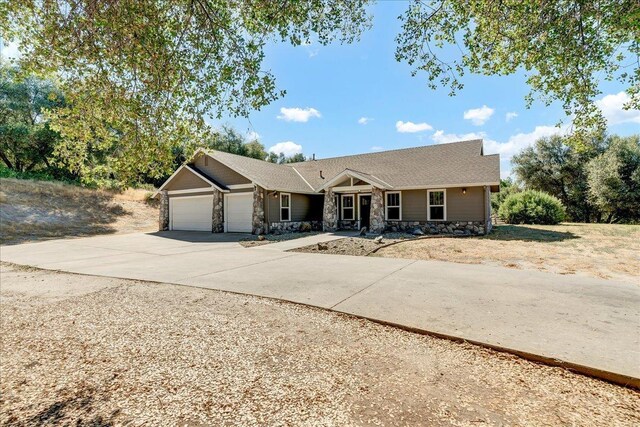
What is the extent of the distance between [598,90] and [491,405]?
5.81 m

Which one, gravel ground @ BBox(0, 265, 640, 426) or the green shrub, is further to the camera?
the green shrub

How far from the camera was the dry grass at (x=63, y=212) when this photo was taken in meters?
17.7

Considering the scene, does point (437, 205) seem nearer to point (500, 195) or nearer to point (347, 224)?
point (347, 224)

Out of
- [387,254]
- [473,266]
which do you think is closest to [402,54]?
[473,266]

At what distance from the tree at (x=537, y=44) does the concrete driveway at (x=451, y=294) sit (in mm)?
3008

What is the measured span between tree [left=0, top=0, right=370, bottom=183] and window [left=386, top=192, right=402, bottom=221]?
12.1 metres

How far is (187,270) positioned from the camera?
7.48m

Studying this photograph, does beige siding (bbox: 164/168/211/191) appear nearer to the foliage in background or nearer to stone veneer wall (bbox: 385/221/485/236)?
stone veneer wall (bbox: 385/221/485/236)

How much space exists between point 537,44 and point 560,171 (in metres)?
28.2

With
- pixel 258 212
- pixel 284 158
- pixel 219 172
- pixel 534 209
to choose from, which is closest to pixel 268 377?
pixel 258 212

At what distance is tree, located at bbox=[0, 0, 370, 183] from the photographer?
423cm

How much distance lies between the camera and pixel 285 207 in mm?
18203

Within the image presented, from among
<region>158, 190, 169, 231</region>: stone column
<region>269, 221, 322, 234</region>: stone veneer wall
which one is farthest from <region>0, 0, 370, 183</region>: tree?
<region>158, 190, 169, 231</region>: stone column

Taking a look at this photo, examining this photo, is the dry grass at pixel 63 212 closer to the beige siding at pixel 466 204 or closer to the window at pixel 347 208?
the window at pixel 347 208
